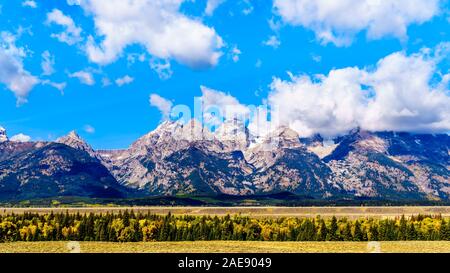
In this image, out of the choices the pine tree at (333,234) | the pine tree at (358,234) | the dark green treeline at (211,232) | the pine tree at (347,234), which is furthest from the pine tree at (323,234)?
the pine tree at (358,234)

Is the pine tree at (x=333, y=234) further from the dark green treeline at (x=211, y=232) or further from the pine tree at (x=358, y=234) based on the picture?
the pine tree at (x=358, y=234)

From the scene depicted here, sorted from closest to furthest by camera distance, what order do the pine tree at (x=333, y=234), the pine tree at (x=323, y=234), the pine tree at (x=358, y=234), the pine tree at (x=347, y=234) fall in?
the pine tree at (x=323, y=234) < the pine tree at (x=333, y=234) < the pine tree at (x=347, y=234) < the pine tree at (x=358, y=234)

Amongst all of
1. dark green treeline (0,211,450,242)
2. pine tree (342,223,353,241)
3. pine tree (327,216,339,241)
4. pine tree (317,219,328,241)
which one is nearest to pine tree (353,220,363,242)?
dark green treeline (0,211,450,242)

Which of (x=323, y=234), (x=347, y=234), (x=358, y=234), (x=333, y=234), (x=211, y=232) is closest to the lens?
(x=333, y=234)

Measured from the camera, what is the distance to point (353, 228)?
190375mm

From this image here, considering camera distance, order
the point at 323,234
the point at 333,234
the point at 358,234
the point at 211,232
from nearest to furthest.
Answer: the point at 333,234 → the point at 323,234 → the point at 358,234 → the point at 211,232

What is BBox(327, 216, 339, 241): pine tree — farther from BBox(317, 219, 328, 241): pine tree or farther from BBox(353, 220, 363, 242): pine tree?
BBox(353, 220, 363, 242): pine tree

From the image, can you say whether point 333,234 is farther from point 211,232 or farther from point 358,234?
point 211,232

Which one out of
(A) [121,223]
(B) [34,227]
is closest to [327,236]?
(A) [121,223]

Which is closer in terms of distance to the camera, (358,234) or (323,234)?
(323,234)

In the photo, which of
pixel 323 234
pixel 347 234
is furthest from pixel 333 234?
pixel 347 234
